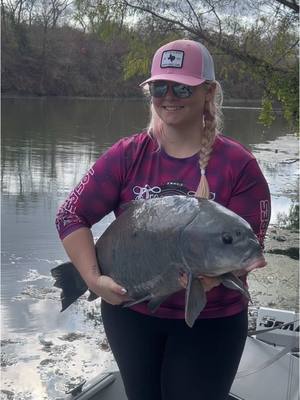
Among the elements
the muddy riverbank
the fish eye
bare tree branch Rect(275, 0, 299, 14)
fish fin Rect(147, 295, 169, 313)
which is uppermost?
bare tree branch Rect(275, 0, 299, 14)

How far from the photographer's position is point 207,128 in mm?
2312

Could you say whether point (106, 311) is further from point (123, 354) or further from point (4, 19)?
point (4, 19)

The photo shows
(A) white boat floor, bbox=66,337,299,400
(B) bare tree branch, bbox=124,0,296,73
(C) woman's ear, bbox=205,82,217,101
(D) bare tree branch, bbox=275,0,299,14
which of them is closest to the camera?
(C) woman's ear, bbox=205,82,217,101

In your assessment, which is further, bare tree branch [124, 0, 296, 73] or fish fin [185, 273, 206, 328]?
bare tree branch [124, 0, 296, 73]

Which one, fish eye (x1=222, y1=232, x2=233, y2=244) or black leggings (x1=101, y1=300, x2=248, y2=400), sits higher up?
fish eye (x1=222, y1=232, x2=233, y2=244)

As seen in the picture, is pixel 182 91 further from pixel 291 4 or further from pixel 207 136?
pixel 291 4

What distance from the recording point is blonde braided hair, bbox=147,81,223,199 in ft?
7.13

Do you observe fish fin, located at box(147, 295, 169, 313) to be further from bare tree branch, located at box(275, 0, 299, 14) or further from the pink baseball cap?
bare tree branch, located at box(275, 0, 299, 14)

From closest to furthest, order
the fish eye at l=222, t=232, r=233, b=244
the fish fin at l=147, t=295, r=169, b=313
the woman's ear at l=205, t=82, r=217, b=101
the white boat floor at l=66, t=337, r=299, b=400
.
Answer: the fish eye at l=222, t=232, r=233, b=244, the fish fin at l=147, t=295, r=169, b=313, the woman's ear at l=205, t=82, r=217, b=101, the white boat floor at l=66, t=337, r=299, b=400

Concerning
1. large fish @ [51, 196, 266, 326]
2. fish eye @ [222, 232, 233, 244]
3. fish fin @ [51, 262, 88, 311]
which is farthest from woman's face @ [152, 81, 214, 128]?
fish fin @ [51, 262, 88, 311]

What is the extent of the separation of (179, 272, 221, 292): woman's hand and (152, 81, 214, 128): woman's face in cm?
56

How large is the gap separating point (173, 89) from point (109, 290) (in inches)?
27.9

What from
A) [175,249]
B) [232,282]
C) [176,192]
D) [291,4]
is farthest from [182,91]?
[291,4]

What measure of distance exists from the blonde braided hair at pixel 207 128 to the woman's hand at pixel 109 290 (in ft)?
1.32
